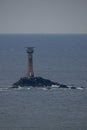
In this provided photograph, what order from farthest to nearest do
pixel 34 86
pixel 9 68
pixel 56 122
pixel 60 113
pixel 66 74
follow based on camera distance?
pixel 9 68 → pixel 66 74 → pixel 34 86 → pixel 60 113 → pixel 56 122

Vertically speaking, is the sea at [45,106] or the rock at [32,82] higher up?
the rock at [32,82]

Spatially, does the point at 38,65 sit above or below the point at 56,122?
above

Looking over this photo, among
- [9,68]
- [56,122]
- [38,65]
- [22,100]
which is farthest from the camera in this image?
[38,65]

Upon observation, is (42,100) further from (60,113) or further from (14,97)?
(60,113)

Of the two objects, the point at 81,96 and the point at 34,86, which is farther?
the point at 34,86

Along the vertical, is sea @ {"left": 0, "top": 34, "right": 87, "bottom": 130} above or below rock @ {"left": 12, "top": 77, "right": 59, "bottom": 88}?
below

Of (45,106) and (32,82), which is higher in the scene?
(32,82)

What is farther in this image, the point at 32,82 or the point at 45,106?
the point at 32,82

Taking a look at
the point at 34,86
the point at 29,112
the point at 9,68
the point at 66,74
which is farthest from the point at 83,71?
the point at 29,112

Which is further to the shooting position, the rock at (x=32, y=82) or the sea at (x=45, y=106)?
the rock at (x=32, y=82)

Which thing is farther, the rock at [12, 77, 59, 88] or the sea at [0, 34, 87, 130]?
the rock at [12, 77, 59, 88]
